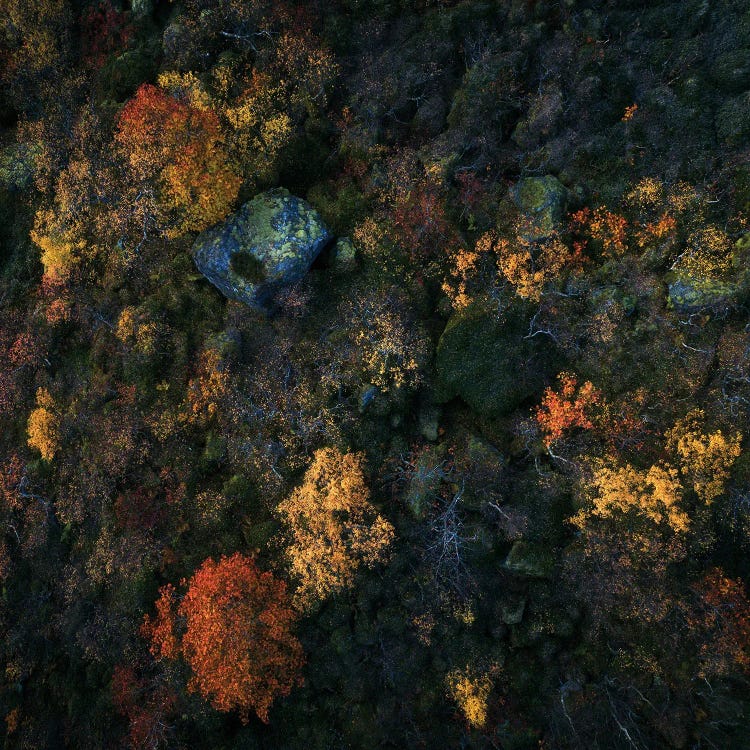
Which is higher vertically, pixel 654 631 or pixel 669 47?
pixel 669 47

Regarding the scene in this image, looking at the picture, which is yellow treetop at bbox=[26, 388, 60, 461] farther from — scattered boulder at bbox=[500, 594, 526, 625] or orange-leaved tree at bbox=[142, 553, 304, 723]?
scattered boulder at bbox=[500, 594, 526, 625]

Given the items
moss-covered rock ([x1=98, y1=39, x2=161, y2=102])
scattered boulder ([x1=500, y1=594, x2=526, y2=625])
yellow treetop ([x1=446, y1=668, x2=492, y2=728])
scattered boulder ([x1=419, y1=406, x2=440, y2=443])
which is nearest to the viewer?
yellow treetop ([x1=446, y1=668, x2=492, y2=728])

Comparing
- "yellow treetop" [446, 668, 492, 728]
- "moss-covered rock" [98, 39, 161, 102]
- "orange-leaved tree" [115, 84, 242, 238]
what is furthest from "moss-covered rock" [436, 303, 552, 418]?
"moss-covered rock" [98, 39, 161, 102]

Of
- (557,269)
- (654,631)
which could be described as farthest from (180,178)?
(654,631)

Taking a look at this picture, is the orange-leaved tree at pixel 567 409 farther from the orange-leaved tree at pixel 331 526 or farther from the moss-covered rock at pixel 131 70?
the moss-covered rock at pixel 131 70

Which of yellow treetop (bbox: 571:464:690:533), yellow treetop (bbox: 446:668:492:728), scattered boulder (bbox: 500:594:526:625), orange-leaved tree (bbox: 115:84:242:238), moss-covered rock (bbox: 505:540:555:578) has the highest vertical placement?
orange-leaved tree (bbox: 115:84:242:238)

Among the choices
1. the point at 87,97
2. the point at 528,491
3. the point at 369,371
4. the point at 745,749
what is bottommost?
the point at 745,749

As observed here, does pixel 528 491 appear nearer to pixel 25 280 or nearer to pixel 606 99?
pixel 606 99
